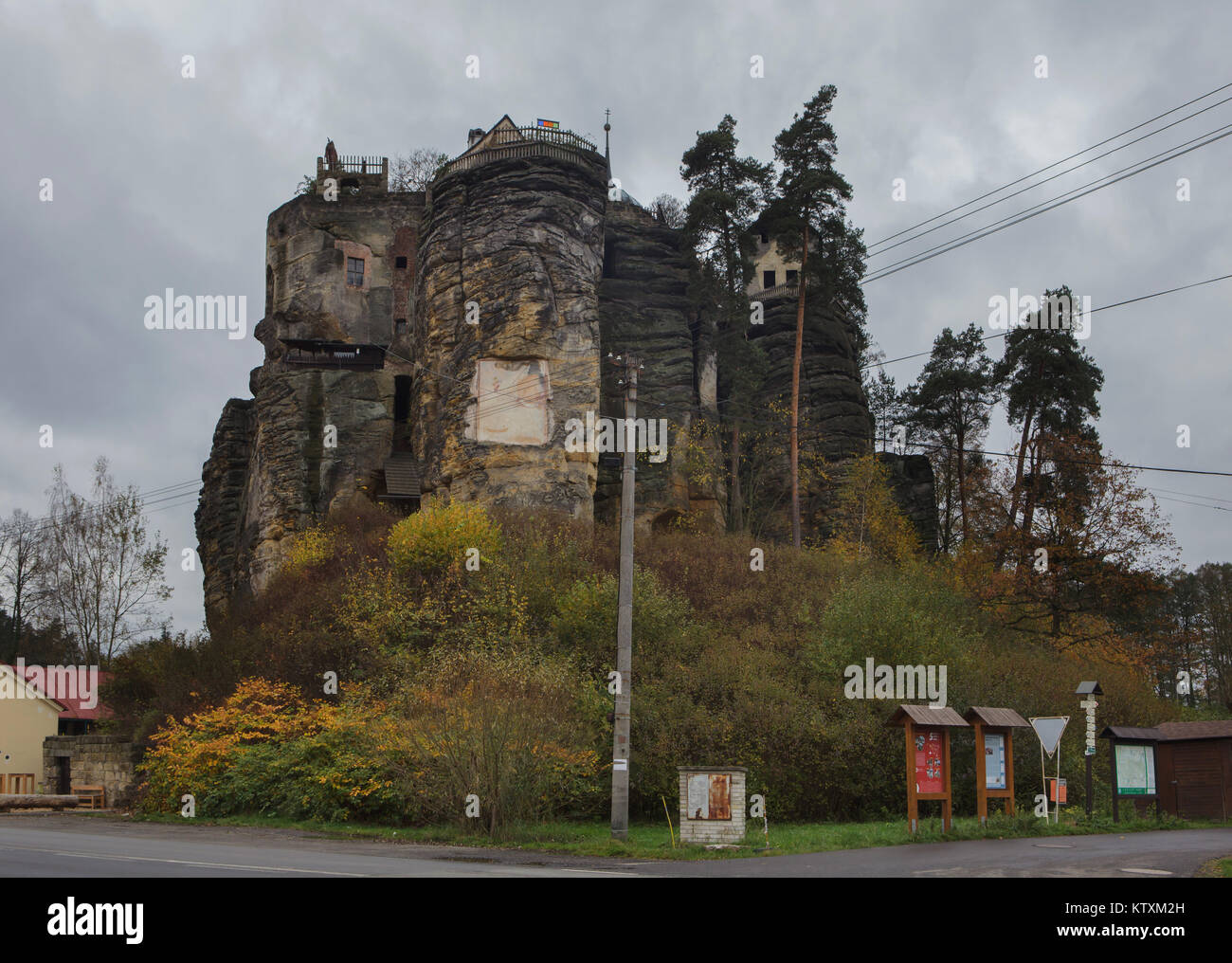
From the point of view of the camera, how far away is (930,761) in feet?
62.7

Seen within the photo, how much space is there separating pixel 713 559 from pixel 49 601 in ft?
111

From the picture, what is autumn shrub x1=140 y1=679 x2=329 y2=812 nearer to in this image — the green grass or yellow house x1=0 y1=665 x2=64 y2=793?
the green grass

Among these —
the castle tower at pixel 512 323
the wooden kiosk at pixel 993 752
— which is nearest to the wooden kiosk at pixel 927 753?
the wooden kiosk at pixel 993 752

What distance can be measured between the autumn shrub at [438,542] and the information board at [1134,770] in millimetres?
18751

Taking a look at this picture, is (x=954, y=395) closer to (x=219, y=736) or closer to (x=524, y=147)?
(x=524, y=147)

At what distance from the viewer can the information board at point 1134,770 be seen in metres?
21.7

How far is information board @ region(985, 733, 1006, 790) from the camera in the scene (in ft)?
65.2

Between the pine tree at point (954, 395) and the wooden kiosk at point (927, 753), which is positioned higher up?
the pine tree at point (954, 395)

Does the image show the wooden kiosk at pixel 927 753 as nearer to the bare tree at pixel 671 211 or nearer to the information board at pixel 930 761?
the information board at pixel 930 761

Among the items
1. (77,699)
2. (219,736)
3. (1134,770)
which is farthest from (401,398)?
(1134,770)

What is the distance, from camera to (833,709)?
80.2 feet

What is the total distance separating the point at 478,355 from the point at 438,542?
1188 cm
